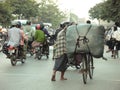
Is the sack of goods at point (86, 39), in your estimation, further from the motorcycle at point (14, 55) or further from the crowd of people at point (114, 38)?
the crowd of people at point (114, 38)

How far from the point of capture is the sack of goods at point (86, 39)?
40.4ft

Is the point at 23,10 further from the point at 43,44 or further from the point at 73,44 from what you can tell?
the point at 73,44

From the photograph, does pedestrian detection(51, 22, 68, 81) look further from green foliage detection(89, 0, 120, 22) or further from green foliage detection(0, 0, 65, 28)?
green foliage detection(0, 0, 65, 28)

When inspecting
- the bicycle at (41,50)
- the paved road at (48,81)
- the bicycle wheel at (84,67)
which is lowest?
the bicycle at (41,50)

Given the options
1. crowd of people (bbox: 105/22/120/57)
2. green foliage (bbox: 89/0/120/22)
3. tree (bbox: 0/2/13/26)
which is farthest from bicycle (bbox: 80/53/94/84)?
tree (bbox: 0/2/13/26)

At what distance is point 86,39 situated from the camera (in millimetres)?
12344

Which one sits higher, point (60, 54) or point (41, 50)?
point (60, 54)

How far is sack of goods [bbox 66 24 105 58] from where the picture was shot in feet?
40.4

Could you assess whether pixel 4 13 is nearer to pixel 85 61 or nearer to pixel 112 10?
pixel 112 10

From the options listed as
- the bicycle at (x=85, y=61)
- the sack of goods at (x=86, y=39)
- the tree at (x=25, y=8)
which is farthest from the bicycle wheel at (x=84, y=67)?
the tree at (x=25, y=8)

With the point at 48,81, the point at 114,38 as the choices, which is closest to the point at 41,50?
the point at 114,38

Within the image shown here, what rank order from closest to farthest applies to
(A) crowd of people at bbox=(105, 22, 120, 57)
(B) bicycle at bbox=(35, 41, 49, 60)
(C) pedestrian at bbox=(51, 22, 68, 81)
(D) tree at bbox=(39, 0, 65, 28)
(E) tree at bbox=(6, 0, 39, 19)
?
(C) pedestrian at bbox=(51, 22, 68, 81), (B) bicycle at bbox=(35, 41, 49, 60), (A) crowd of people at bbox=(105, 22, 120, 57), (E) tree at bbox=(6, 0, 39, 19), (D) tree at bbox=(39, 0, 65, 28)

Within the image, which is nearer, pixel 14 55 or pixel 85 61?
pixel 85 61

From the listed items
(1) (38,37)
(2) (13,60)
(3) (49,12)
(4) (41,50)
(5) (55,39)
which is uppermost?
(5) (55,39)
